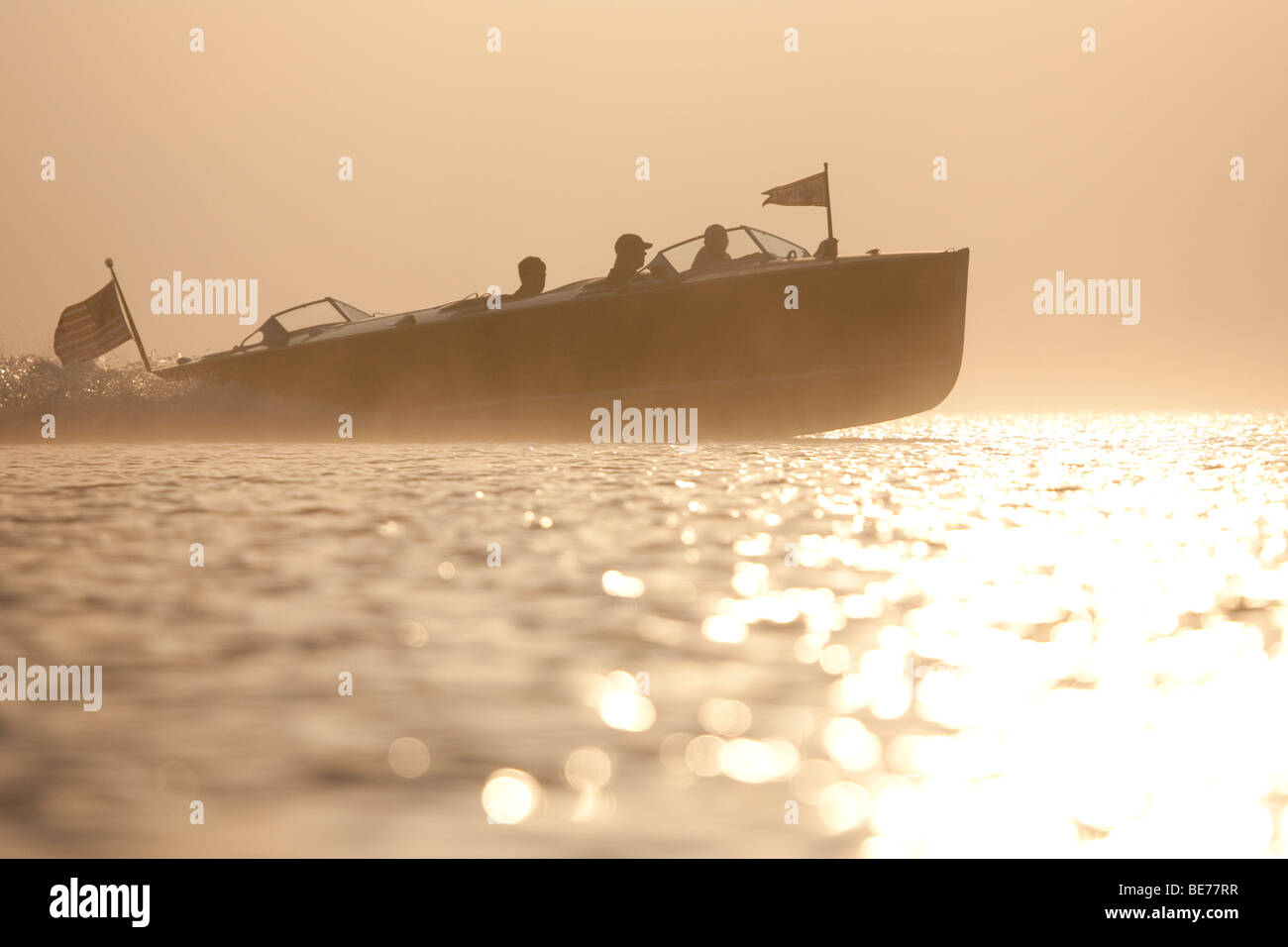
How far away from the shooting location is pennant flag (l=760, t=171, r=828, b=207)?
79.6 feet

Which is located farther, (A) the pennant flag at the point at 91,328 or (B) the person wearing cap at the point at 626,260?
(A) the pennant flag at the point at 91,328

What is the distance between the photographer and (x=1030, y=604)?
19.4ft

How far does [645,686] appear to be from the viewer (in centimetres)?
430

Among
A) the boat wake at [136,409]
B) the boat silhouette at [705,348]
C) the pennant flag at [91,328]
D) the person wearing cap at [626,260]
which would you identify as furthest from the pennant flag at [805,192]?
the pennant flag at [91,328]

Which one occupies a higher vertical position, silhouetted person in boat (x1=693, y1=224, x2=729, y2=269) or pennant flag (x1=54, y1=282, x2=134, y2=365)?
silhouetted person in boat (x1=693, y1=224, x2=729, y2=269)

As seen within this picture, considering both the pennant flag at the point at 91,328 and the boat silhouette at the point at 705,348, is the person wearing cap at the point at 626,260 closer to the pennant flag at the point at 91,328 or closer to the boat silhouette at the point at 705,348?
the boat silhouette at the point at 705,348

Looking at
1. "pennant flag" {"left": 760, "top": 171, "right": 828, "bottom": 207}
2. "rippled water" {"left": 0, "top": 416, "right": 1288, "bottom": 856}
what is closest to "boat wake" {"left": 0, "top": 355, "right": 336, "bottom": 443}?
"pennant flag" {"left": 760, "top": 171, "right": 828, "bottom": 207}

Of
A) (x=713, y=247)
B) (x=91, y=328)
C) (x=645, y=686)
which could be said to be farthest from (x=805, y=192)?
(x=645, y=686)

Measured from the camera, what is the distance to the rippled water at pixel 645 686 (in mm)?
2986

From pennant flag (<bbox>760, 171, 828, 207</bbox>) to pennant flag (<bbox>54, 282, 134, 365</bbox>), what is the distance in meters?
13.9

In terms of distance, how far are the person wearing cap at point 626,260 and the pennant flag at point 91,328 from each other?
10.6 m

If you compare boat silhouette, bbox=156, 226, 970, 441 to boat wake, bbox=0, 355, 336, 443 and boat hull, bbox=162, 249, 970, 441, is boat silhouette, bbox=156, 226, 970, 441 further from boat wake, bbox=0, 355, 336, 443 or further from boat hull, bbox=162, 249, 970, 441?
boat wake, bbox=0, 355, 336, 443
